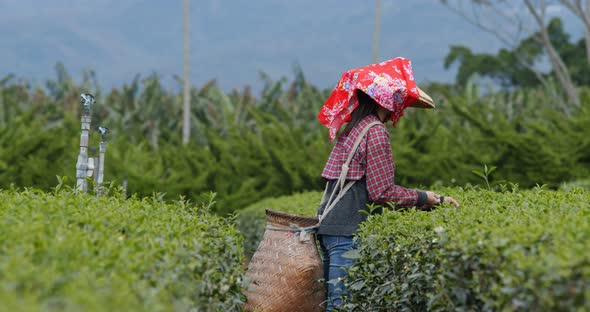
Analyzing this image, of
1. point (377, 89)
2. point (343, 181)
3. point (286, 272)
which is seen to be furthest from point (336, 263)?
point (377, 89)

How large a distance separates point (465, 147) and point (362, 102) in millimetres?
7574

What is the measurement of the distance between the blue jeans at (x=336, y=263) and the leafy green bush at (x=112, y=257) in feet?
2.38

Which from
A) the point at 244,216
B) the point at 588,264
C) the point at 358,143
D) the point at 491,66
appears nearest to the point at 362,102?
the point at 358,143

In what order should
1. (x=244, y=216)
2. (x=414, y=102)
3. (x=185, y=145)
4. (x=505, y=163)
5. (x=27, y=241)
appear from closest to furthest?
(x=27, y=241), (x=414, y=102), (x=244, y=216), (x=505, y=163), (x=185, y=145)

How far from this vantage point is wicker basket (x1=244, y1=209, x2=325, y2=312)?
167 inches

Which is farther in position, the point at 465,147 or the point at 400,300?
the point at 465,147

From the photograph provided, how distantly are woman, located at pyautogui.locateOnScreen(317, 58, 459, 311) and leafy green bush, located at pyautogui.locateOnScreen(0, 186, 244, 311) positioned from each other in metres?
0.77

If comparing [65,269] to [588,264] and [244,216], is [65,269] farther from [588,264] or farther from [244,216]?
[244,216]

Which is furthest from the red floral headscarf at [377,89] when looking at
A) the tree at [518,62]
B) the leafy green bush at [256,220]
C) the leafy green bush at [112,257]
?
the tree at [518,62]

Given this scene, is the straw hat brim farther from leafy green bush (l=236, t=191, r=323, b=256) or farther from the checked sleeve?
leafy green bush (l=236, t=191, r=323, b=256)

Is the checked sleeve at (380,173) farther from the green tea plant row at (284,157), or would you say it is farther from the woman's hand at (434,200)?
the green tea plant row at (284,157)

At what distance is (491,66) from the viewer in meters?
44.5

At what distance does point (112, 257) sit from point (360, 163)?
1.98 m

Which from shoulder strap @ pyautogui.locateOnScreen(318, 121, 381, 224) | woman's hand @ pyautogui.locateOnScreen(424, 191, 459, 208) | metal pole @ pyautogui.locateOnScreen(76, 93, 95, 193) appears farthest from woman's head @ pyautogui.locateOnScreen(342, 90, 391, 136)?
metal pole @ pyautogui.locateOnScreen(76, 93, 95, 193)
